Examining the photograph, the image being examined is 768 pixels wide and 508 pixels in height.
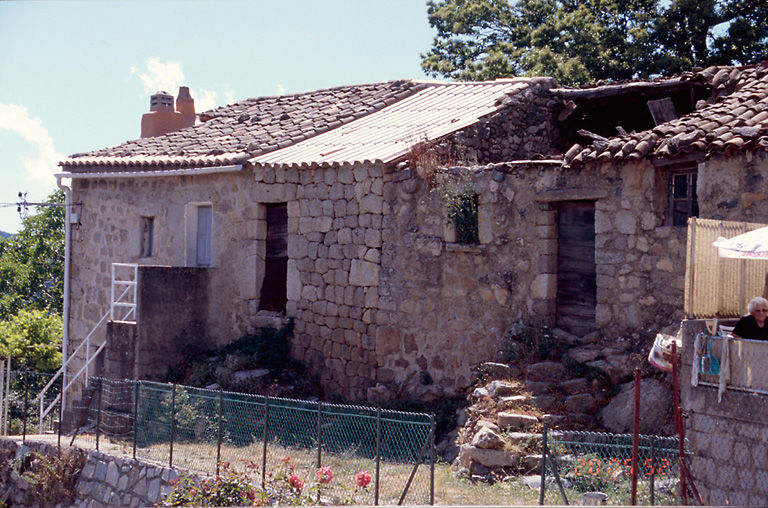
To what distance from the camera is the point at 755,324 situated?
8289mm

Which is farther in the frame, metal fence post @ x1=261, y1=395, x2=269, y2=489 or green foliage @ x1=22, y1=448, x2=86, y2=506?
green foliage @ x1=22, y1=448, x2=86, y2=506

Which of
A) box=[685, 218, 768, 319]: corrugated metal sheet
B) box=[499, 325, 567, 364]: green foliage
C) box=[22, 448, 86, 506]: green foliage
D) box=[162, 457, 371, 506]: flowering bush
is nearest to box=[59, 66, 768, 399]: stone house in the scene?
box=[499, 325, 567, 364]: green foliage

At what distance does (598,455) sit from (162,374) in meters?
8.20

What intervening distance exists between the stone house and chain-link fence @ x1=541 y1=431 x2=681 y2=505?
2.63m

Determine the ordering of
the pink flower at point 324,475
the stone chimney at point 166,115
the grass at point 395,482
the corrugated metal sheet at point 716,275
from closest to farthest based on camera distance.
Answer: the grass at point 395,482
the corrugated metal sheet at point 716,275
the pink flower at point 324,475
the stone chimney at point 166,115

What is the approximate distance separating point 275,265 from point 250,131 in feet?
10.6

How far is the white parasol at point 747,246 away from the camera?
810 centimetres

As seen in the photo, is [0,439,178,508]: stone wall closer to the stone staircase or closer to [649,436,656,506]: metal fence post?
the stone staircase

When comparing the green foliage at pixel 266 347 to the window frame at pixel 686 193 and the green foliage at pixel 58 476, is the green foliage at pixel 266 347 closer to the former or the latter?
the green foliage at pixel 58 476

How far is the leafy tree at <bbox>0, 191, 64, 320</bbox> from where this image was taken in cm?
3328

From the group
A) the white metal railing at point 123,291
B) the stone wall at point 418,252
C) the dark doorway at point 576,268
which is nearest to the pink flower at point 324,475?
the stone wall at point 418,252

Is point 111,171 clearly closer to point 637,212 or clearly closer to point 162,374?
point 162,374

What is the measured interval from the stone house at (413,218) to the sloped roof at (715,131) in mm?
30

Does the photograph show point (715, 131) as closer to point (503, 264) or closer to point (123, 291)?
point (503, 264)
